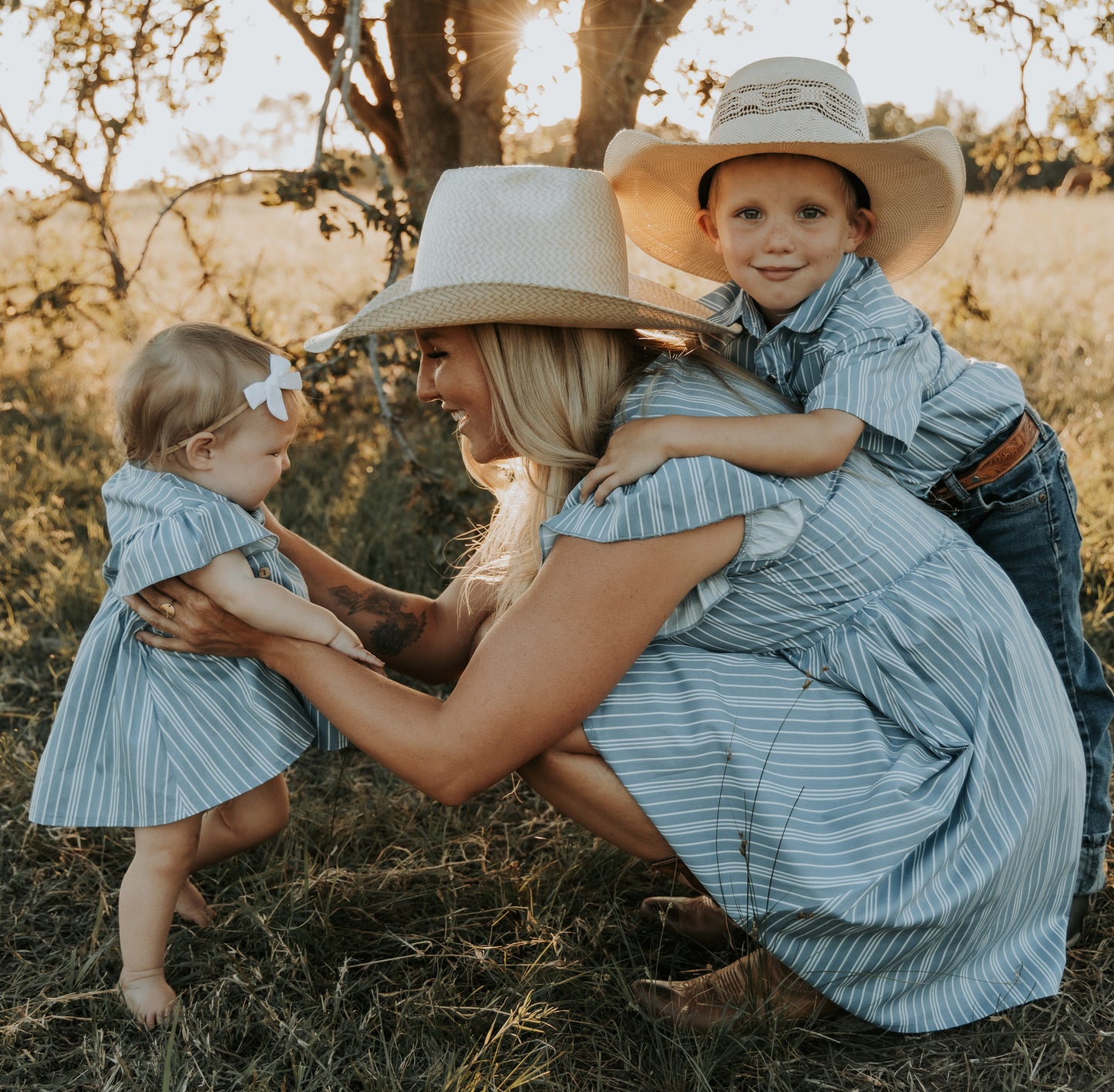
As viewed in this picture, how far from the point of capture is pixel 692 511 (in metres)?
2.02

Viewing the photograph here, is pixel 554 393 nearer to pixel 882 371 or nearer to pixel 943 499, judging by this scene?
pixel 882 371

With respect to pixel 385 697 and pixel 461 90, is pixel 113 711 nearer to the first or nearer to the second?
pixel 385 697

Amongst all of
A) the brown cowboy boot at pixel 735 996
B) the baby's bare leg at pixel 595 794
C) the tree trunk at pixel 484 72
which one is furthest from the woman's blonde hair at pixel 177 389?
the tree trunk at pixel 484 72

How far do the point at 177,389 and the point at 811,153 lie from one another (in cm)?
142

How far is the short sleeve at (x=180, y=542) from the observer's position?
2.11 metres

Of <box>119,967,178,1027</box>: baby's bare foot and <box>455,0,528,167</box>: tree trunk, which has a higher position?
<box>455,0,528,167</box>: tree trunk

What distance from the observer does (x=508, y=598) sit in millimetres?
2479

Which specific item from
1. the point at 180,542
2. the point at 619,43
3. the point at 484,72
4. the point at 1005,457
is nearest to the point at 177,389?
the point at 180,542

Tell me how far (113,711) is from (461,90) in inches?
146

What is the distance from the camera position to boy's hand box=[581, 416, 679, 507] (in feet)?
6.64

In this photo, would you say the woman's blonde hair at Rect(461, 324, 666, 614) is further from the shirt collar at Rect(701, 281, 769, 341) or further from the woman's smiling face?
the shirt collar at Rect(701, 281, 769, 341)

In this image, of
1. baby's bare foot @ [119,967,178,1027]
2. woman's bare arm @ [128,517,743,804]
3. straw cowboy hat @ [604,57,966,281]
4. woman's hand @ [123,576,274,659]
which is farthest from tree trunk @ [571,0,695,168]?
baby's bare foot @ [119,967,178,1027]

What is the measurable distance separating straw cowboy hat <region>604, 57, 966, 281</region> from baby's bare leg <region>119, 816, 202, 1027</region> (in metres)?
1.78

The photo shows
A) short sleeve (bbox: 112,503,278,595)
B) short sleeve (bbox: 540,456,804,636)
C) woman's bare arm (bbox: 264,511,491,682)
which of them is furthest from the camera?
woman's bare arm (bbox: 264,511,491,682)
